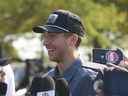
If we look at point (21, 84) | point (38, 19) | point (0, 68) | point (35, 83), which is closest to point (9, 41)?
point (38, 19)

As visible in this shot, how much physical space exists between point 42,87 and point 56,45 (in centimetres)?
115

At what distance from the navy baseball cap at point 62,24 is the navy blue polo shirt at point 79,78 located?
0.27 meters

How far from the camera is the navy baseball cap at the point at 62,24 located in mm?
5137

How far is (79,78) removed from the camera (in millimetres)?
5082

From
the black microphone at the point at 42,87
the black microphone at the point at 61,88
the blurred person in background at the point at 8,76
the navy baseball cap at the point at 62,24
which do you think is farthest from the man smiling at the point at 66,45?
the black microphone at the point at 42,87

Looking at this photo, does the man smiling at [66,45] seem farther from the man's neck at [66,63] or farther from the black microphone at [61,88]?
the black microphone at [61,88]

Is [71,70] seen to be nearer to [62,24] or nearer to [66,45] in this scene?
[66,45]

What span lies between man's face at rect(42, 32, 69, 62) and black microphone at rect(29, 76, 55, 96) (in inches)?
38.8

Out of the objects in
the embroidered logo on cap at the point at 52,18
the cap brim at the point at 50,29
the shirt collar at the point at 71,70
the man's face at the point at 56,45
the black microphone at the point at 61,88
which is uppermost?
the embroidered logo on cap at the point at 52,18

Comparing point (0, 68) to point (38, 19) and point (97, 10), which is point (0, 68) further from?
point (97, 10)

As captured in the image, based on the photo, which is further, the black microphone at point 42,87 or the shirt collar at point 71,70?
the shirt collar at point 71,70

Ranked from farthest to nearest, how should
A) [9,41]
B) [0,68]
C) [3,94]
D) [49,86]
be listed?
[9,41], [0,68], [3,94], [49,86]

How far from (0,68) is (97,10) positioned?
65.7ft

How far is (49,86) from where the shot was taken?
404 cm
